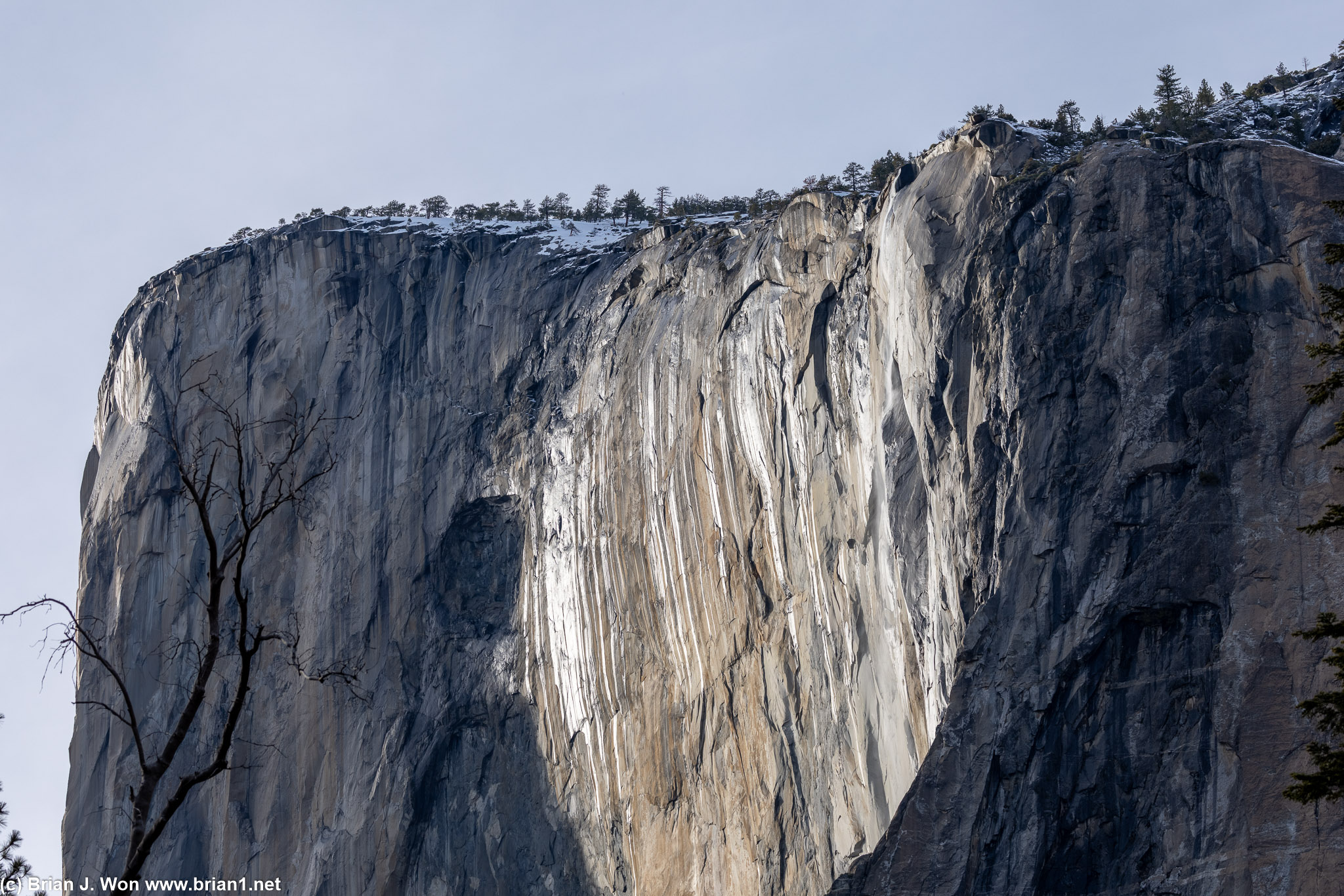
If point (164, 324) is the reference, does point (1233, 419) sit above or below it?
below

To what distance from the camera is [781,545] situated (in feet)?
121

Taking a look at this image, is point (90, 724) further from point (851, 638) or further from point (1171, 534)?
point (1171, 534)

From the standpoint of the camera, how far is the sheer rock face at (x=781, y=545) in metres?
24.8

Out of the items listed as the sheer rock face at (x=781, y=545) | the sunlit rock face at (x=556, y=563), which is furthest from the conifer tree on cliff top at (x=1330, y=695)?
the sunlit rock face at (x=556, y=563)

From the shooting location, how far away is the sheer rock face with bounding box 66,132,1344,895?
2475cm

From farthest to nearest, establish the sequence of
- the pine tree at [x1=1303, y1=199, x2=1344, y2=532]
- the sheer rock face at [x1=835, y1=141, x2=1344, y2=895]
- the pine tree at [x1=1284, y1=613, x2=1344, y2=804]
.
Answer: the sheer rock face at [x1=835, y1=141, x2=1344, y2=895]
the pine tree at [x1=1303, y1=199, x2=1344, y2=532]
the pine tree at [x1=1284, y1=613, x2=1344, y2=804]

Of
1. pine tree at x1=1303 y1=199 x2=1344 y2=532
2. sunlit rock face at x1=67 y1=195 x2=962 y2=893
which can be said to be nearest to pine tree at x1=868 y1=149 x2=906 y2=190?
sunlit rock face at x1=67 y1=195 x2=962 y2=893

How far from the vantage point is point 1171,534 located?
83.1 ft

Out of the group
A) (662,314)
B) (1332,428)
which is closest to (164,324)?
(662,314)

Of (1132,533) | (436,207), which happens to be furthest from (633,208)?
(1132,533)

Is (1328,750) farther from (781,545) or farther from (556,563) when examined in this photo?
(556,563)

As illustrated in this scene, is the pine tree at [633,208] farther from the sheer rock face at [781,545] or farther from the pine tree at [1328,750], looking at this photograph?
the pine tree at [1328,750]

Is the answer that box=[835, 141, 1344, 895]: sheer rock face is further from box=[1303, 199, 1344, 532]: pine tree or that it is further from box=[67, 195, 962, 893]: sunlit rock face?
box=[1303, 199, 1344, 532]: pine tree

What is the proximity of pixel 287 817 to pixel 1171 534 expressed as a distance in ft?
119
